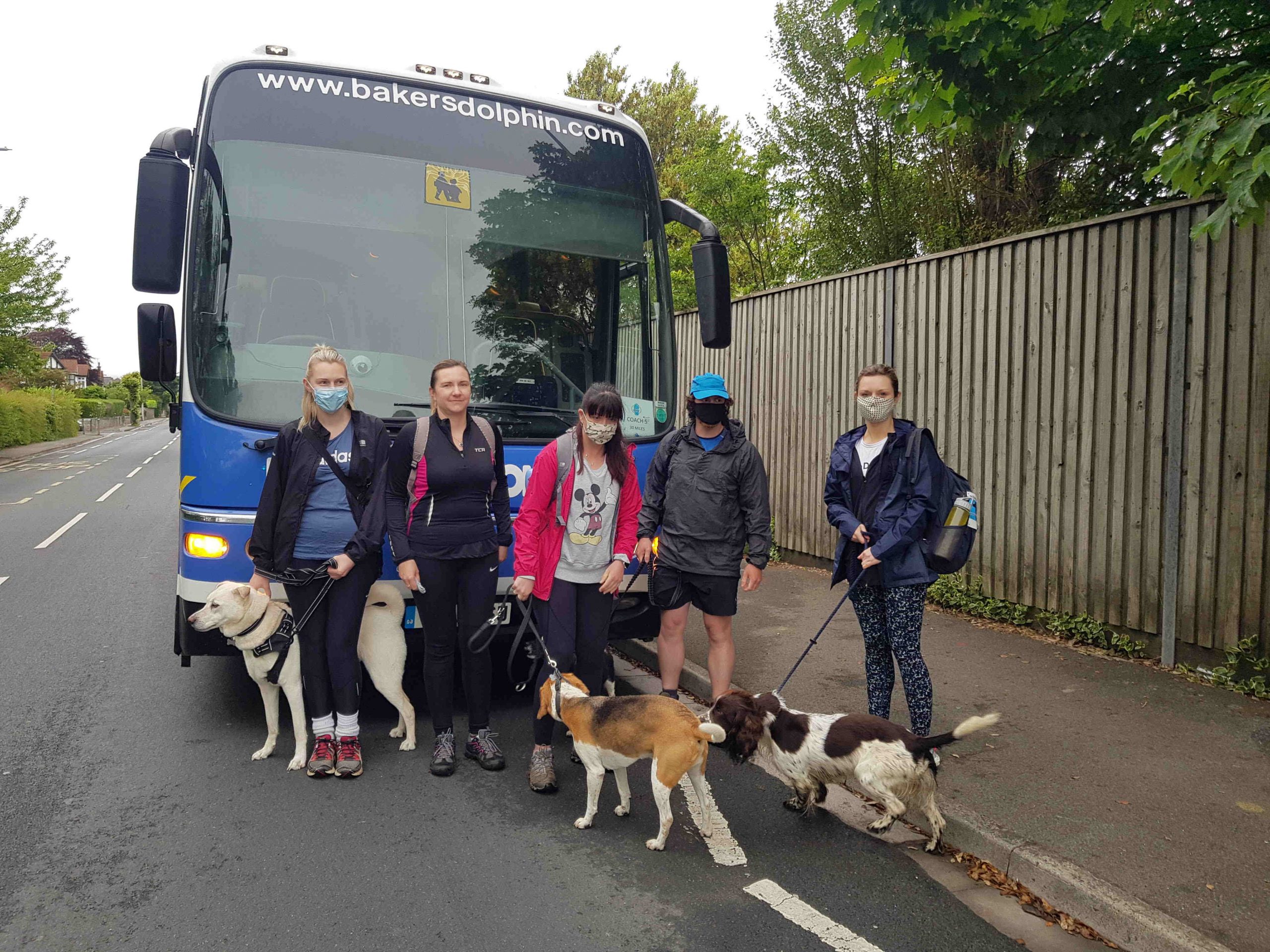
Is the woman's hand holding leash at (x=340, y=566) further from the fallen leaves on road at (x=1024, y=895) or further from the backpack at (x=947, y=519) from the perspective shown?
the fallen leaves on road at (x=1024, y=895)

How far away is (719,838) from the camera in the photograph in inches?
149

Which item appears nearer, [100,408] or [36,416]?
[36,416]

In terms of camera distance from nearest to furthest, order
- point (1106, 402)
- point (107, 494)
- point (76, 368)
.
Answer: point (1106, 402) → point (107, 494) → point (76, 368)

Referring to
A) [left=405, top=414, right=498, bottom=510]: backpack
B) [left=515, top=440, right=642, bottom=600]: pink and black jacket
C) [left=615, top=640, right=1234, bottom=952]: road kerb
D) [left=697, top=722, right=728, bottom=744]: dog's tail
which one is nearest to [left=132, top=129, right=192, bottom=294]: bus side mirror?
[left=405, top=414, right=498, bottom=510]: backpack

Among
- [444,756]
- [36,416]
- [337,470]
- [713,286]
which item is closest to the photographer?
[337,470]

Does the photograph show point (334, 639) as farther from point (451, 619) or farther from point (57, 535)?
point (57, 535)

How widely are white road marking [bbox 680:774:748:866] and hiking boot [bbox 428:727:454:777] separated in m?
1.19

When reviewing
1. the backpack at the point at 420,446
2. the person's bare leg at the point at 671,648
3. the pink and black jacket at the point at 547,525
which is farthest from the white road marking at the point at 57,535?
the person's bare leg at the point at 671,648

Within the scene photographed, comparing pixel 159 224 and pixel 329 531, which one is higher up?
pixel 159 224

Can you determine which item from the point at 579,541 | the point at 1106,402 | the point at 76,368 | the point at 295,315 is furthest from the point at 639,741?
the point at 76,368

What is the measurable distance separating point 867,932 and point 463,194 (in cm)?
418

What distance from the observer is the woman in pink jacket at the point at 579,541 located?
4.32m

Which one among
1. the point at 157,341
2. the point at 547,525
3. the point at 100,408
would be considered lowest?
the point at 547,525

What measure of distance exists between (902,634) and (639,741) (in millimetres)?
1401
